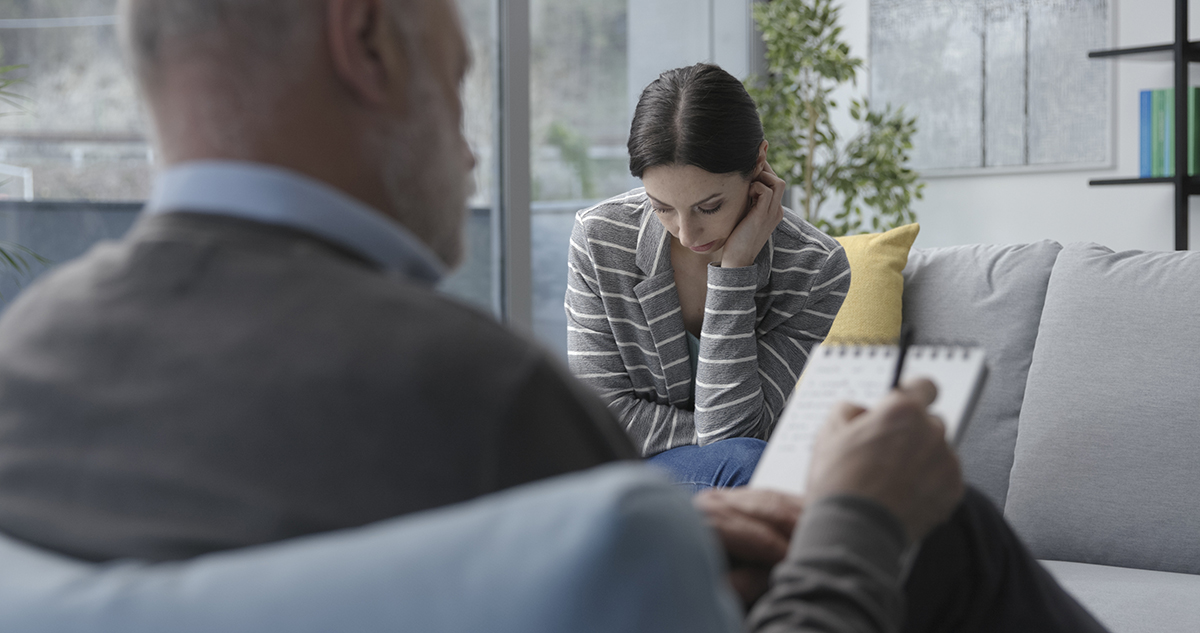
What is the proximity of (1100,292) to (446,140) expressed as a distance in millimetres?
1480

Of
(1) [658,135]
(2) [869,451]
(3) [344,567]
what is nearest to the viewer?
(3) [344,567]

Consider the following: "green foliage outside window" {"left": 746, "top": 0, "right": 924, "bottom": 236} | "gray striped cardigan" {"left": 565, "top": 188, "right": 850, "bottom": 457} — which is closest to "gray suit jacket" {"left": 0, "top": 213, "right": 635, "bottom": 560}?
"gray striped cardigan" {"left": 565, "top": 188, "right": 850, "bottom": 457}

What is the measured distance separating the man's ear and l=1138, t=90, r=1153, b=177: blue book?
3.29 metres

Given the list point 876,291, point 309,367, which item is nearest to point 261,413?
point 309,367

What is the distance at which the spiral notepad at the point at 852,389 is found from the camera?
777 mm

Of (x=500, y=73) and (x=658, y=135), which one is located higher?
(x=500, y=73)

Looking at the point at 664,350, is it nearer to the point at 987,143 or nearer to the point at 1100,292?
the point at 1100,292

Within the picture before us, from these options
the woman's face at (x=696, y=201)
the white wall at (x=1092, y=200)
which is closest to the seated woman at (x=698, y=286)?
the woman's face at (x=696, y=201)

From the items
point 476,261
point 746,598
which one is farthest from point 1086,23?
point 746,598

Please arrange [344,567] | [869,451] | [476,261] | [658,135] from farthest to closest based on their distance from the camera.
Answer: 1. [476,261]
2. [658,135]
3. [869,451]
4. [344,567]

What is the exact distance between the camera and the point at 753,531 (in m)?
0.72

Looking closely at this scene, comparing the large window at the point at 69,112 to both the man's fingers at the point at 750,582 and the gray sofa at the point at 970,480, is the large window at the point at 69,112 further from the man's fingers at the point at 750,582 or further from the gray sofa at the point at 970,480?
the man's fingers at the point at 750,582

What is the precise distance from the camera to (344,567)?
1.35 ft

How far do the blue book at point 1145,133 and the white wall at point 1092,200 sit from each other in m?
0.12
